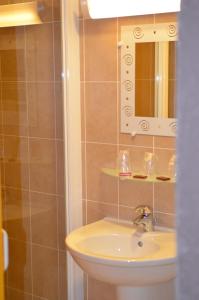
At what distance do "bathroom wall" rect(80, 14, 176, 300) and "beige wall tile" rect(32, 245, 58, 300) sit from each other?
278 mm

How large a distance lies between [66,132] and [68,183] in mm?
279

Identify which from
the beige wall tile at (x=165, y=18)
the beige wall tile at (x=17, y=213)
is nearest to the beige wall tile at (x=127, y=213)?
the beige wall tile at (x=17, y=213)

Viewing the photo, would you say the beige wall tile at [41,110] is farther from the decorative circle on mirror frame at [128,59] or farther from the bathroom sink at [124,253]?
the bathroom sink at [124,253]

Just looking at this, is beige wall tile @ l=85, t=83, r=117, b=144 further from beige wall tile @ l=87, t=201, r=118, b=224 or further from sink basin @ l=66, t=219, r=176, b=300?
sink basin @ l=66, t=219, r=176, b=300

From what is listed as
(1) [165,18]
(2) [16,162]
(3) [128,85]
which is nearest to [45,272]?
(2) [16,162]

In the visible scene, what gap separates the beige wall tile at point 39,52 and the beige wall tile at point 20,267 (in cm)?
97

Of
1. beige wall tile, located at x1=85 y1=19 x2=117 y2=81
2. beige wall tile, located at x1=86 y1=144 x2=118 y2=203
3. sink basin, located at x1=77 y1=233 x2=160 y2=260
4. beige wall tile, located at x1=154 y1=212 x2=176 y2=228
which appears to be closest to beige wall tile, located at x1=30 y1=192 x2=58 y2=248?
beige wall tile, located at x1=86 y1=144 x2=118 y2=203

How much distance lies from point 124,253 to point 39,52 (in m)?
1.14

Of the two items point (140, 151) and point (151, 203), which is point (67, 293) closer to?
point (151, 203)

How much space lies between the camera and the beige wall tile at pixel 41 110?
8.25ft

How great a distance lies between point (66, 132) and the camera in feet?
8.13

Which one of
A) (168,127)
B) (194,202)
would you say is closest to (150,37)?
(168,127)

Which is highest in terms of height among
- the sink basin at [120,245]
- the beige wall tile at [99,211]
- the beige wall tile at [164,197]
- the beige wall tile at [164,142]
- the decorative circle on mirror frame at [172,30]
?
the decorative circle on mirror frame at [172,30]

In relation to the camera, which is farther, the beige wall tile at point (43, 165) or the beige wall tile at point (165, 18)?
the beige wall tile at point (43, 165)
